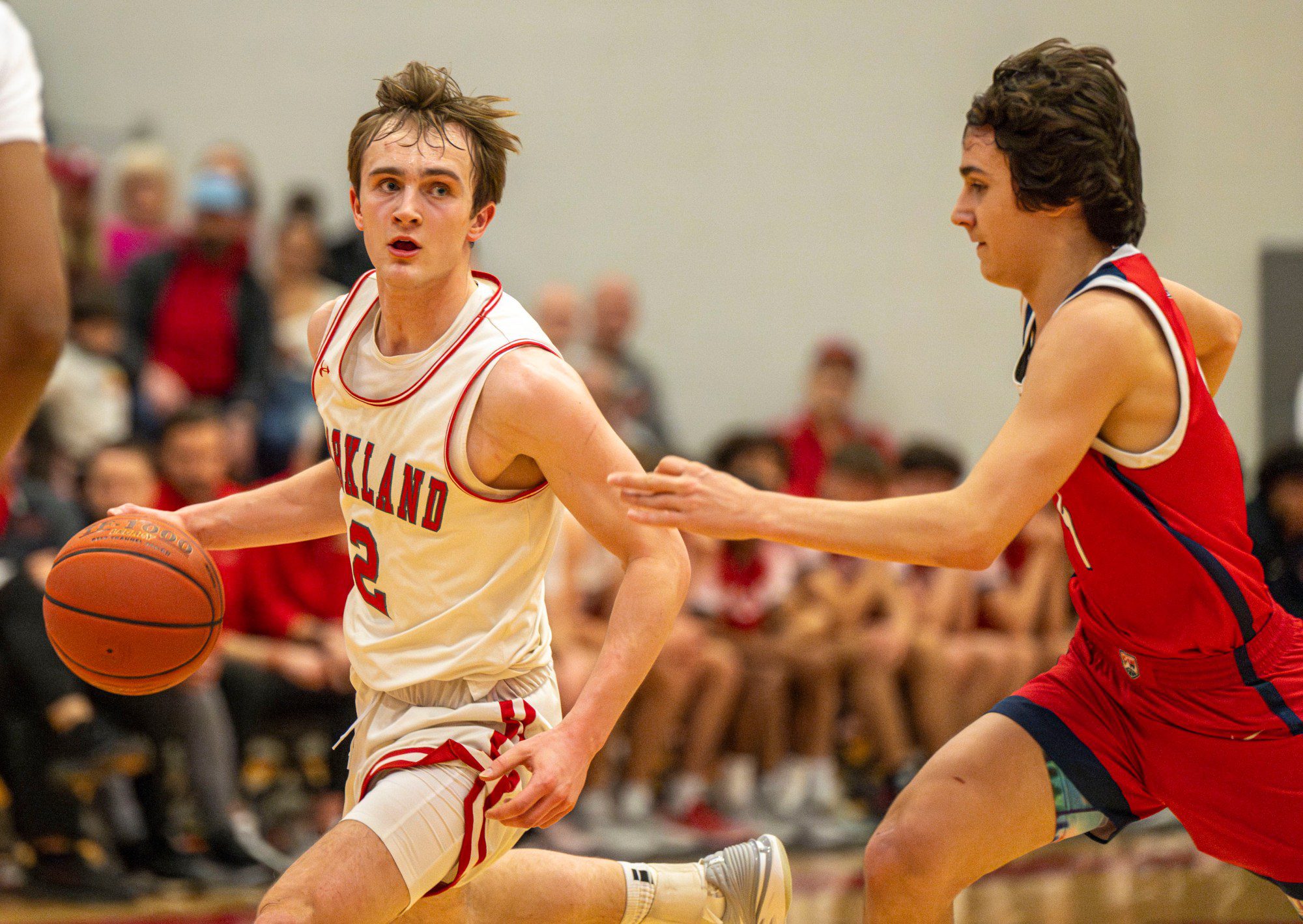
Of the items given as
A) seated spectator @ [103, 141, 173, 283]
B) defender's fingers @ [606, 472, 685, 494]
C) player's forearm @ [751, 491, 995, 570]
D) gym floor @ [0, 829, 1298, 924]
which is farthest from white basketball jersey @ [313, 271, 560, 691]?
seated spectator @ [103, 141, 173, 283]

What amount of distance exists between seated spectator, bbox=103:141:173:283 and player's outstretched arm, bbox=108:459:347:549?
4300 millimetres

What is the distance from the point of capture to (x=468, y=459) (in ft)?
9.16

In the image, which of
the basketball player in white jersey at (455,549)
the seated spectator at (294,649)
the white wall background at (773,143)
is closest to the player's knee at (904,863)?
the basketball player in white jersey at (455,549)

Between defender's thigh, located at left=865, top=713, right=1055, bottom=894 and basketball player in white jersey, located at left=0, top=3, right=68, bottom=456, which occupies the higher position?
basketball player in white jersey, located at left=0, top=3, right=68, bottom=456

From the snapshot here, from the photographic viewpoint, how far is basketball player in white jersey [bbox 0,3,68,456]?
8.02ft

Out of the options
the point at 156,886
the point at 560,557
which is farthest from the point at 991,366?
the point at 156,886

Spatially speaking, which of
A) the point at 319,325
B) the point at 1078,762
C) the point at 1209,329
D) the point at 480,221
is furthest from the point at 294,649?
the point at 1209,329

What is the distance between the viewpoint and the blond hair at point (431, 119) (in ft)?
9.41

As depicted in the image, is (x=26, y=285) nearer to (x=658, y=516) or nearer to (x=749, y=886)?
(x=658, y=516)

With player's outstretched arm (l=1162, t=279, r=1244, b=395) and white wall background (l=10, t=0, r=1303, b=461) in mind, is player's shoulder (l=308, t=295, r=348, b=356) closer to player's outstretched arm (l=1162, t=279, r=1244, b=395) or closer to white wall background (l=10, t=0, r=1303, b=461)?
player's outstretched arm (l=1162, t=279, r=1244, b=395)

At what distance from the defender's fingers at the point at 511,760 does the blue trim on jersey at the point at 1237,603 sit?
48.1 inches

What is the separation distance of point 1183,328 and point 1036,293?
0.31 m

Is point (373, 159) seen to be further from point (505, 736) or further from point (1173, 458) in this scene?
point (1173, 458)

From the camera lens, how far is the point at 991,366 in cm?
934
